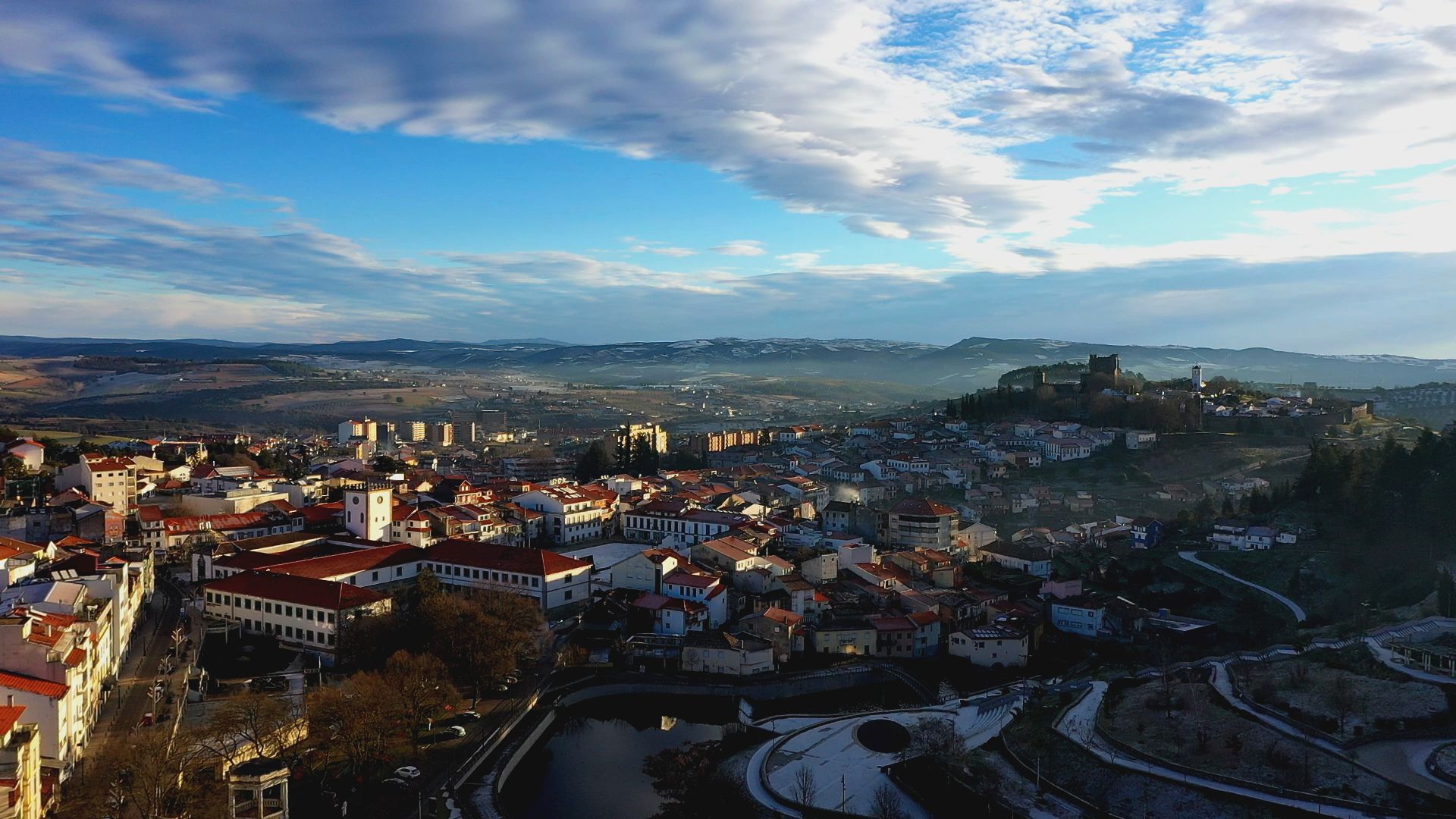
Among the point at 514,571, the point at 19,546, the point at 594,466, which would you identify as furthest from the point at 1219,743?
the point at 594,466

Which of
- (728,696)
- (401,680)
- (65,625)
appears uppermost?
(65,625)

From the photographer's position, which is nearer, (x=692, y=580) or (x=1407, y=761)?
(x=1407, y=761)

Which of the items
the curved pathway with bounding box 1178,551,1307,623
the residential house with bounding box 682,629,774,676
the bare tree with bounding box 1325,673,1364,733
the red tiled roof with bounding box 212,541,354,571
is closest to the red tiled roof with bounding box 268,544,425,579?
the red tiled roof with bounding box 212,541,354,571

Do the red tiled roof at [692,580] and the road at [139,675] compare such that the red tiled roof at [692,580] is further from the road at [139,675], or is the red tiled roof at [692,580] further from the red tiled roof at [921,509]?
the red tiled roof at [921,509]

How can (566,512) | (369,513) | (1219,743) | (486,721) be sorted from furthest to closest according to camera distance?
(566,512) < (369,513) < (486,721) < (1219,743)

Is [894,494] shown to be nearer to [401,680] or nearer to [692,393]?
[401,680]

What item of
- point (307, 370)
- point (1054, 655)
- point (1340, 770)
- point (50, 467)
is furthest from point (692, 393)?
point (1340, 770)

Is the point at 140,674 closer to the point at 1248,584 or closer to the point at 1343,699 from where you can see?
the point at 1343,699
